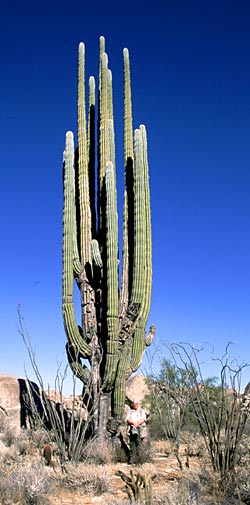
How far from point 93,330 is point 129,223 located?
2.84 m

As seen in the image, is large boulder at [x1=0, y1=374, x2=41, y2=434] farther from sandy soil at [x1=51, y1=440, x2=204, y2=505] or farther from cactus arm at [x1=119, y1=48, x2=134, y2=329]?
sandy soil at [x1=51, y1=440, x2=204, y2=505]

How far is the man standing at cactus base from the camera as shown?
9.57 metres

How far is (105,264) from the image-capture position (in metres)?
11.8

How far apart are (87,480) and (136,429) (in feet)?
8.47

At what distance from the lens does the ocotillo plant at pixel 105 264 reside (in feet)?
36.8

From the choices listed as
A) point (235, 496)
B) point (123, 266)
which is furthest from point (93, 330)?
point (235, 496)

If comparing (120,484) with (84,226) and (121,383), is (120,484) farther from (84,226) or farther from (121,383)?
(84,226)

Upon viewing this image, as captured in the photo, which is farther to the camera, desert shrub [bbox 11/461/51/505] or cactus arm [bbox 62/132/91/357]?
cactus arm [bbox 62/132/91/357]

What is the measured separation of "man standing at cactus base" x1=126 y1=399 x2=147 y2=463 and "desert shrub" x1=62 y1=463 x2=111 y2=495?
6.54 ft

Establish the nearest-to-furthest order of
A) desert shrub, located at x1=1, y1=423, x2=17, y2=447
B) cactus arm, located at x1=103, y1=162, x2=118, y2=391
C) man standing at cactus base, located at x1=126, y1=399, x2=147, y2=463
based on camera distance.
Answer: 1. man standing at cactus base, located at x1=126, y1=399, x2=147, y2=463
2. cactus arm, located at x1=103, y1=162, x2=118, y2=391
3. desert shrub, located at x1=1, y1=423, x2=17, y2=447

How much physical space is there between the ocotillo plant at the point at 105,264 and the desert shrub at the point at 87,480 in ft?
10.1

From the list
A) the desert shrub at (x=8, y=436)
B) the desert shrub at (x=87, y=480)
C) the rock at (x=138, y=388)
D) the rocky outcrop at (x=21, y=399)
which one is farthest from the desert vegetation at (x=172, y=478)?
the rock at (x=138, y=388)

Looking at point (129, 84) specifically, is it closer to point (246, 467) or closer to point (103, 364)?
point (103, 364)

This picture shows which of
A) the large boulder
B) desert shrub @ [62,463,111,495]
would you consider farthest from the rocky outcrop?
desert shrub @ [62,463,111,495]
